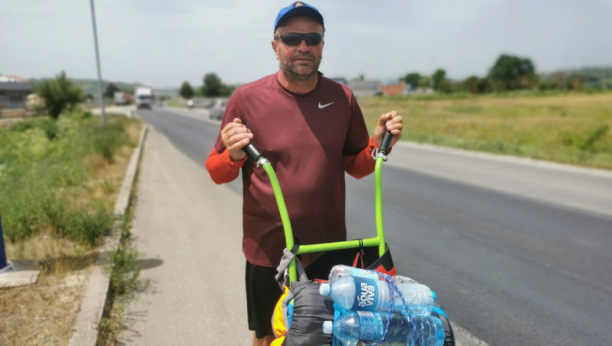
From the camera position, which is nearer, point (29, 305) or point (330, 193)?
point (330, 193)

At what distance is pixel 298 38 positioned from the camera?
212 centimetres

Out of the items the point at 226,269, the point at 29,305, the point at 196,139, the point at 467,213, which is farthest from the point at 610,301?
the point at 196,139

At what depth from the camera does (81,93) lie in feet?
106

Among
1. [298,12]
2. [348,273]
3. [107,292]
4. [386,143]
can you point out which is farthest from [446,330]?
[107,292]

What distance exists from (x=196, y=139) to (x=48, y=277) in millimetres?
16272

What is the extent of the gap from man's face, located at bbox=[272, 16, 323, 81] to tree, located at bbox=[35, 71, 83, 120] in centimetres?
3219

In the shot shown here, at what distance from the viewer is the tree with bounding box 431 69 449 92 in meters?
84.1

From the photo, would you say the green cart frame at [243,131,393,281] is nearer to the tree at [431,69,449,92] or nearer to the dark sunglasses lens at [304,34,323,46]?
the dark sunglasses lens at [304,34,323,46]

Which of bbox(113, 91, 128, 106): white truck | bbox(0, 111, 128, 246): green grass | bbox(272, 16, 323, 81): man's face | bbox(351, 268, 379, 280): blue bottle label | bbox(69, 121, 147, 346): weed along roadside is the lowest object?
bbox(113, 91, 128, 106): white truck

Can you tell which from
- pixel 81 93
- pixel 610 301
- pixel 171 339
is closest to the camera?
pixel 171 339

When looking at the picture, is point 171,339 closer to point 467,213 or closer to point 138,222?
point 138,222

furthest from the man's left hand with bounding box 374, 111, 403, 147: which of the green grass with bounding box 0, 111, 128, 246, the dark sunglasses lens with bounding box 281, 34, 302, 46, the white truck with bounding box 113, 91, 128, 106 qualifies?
the white truck with bounding box 113, 91, 128, 106

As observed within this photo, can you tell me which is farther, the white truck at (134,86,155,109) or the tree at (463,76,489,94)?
the tree at (463,76,489,94)

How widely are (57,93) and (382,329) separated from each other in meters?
33.5
